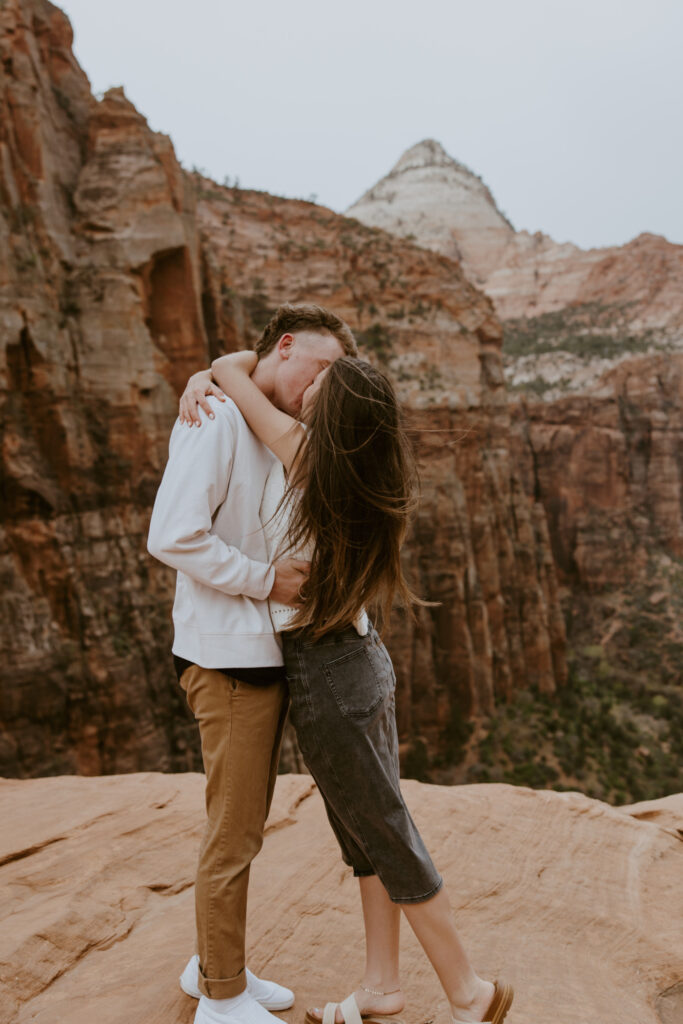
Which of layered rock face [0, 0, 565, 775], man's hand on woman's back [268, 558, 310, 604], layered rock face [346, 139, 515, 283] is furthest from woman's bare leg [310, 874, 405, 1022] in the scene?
layered rock face [346, 139, 515, 283]

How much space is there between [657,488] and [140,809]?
130 feet

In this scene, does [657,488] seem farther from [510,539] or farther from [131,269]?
[131,269]

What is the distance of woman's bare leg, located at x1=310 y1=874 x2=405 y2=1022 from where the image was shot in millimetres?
2406

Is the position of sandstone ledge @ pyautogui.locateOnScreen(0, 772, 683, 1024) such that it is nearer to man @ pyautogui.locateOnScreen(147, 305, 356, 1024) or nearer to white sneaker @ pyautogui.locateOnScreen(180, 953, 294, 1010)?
white sneaker @ pyautogui.locateOnScreen(180, 953, 294, 1010)

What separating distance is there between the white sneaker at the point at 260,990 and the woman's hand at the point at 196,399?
1851mm

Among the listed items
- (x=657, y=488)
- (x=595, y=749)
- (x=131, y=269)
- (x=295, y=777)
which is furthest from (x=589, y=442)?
(x=295, y=777)

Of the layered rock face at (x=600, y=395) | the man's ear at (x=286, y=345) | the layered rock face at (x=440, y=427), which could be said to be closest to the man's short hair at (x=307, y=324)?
the man's ear at (x=286, y=345)

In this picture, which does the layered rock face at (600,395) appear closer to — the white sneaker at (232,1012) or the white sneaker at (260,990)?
the white sneaker at (260,990)

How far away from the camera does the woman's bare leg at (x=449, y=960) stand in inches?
87.3

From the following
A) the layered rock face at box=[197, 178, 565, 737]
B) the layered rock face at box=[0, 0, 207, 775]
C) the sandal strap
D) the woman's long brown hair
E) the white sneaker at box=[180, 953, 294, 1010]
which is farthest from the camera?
the layered rock face at box=[197, 178, 565, 737]

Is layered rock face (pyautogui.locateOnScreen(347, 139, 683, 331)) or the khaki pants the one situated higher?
layered rock face (pyautogui.locateOnScreen(347, 139, 683, 331))

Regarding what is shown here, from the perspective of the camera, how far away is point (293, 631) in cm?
225

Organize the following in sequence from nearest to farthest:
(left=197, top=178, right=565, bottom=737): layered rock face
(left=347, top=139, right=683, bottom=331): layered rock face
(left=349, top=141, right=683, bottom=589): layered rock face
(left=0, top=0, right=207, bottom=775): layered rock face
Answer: (left=0, top=0, right=207, bottom=775): layered rock face
(left=197, top=178, right=565, bottom=737): layered rock face
(left=349, top=141, right=683, bottom=589): layered rock face
(left=347, top=139, right=683, bottom=331): layered rock face

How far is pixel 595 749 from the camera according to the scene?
24.6 m
